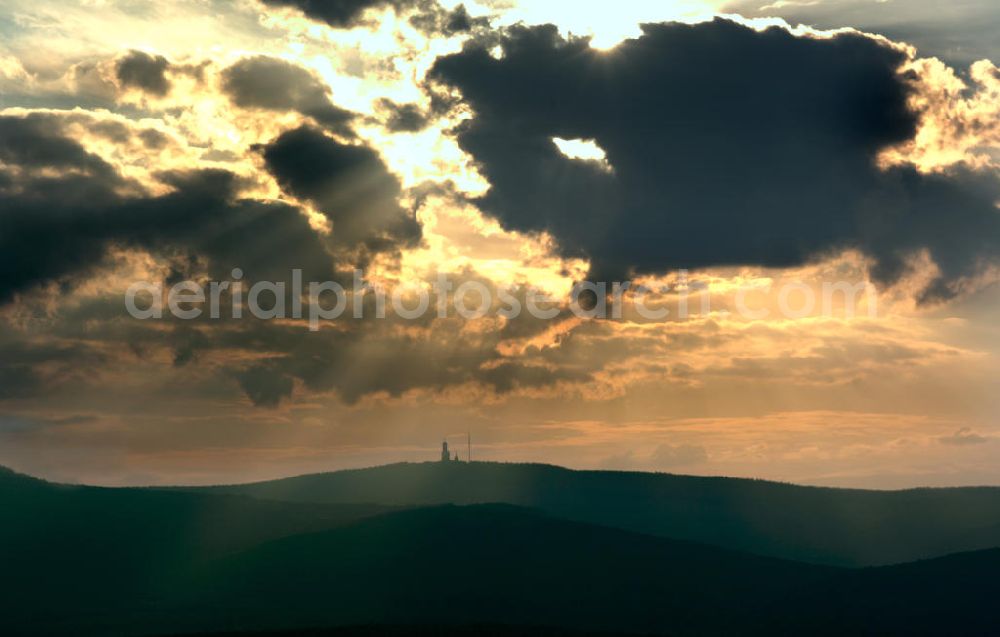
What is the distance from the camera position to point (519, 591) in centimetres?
17050

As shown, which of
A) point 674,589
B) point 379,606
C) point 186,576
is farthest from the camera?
point 186,576

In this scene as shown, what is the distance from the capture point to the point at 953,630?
470 ft

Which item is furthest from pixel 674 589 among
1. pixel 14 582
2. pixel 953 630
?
pixel 14 582

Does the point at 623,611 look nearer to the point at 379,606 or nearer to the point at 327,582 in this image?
the point at 379,606

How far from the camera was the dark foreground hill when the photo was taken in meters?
148

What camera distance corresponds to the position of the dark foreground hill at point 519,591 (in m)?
148

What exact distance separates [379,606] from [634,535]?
54662 millimetres

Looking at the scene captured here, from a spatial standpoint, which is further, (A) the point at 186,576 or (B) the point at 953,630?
(A) the point at 186,576

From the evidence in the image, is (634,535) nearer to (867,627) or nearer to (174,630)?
(867,627)

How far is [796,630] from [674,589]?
91.6 feet

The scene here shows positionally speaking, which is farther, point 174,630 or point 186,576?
point 186,576

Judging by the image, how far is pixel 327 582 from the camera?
175m

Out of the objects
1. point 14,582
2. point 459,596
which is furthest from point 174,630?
point 14,582

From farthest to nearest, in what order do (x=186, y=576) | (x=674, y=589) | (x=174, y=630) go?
(x=186, y=576) < (x=674, y=589) < (x=174, y=630)
